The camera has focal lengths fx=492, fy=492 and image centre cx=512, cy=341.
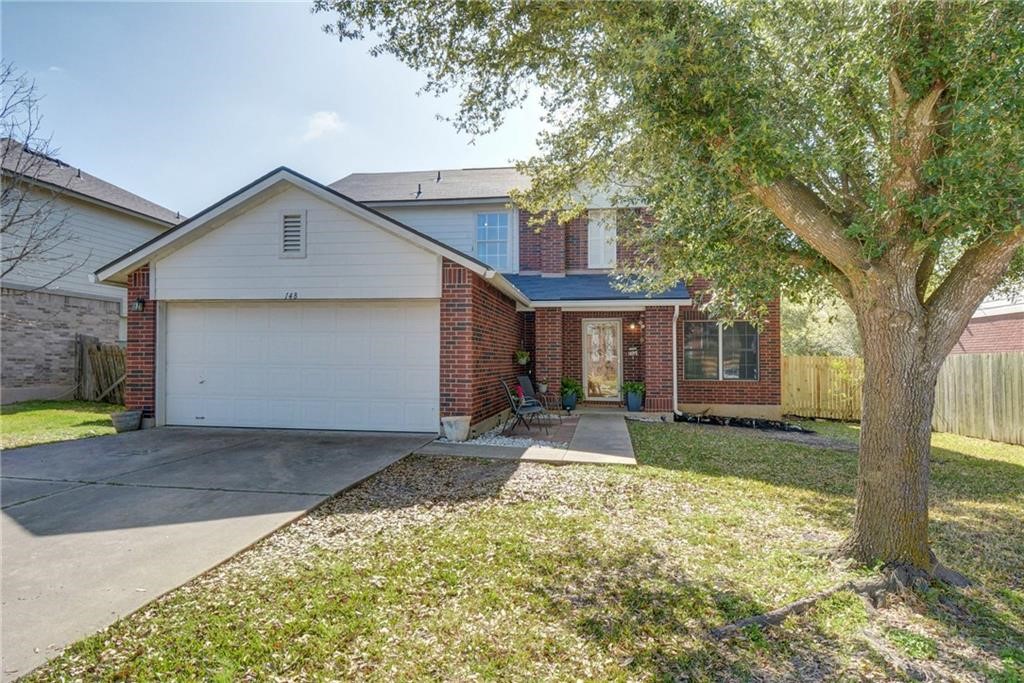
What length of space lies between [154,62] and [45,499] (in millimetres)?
7702

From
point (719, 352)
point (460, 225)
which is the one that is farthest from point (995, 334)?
point (460, 225)

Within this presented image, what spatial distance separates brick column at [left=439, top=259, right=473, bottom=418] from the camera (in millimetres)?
Answer: 8656

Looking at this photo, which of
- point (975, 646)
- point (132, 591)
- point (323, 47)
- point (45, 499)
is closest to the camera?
point (975, 646)

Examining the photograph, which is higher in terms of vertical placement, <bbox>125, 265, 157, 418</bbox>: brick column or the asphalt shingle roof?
the asphalt shingle roof

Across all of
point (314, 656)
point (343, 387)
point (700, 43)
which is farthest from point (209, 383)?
point (700, 43)

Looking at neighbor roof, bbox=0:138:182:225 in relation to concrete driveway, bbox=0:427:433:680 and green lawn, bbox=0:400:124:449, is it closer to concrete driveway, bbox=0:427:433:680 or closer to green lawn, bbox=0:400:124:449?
green lawn, bbox=0:400:124:449

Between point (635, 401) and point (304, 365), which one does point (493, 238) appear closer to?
point (635, 401)

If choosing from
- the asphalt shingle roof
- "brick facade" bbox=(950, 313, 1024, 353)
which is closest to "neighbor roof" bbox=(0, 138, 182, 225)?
the asphalt shingle roof

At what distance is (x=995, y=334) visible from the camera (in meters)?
14.2

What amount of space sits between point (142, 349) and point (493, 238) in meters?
8.72

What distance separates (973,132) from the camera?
11.0ft

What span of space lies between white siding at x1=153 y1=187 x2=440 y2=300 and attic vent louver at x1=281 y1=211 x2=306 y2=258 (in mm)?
78

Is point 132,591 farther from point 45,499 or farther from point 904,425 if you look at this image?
point 904,425

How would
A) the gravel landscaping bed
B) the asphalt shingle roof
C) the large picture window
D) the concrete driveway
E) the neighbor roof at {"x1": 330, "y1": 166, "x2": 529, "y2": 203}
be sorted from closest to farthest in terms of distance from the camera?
the concrete driveway < the gravel landscaping bed < the asphalt shingle roof < the large picture window < the neighbor roof at {"x1": 330, "y1": 166, "x2": 529, "y2": 203}
